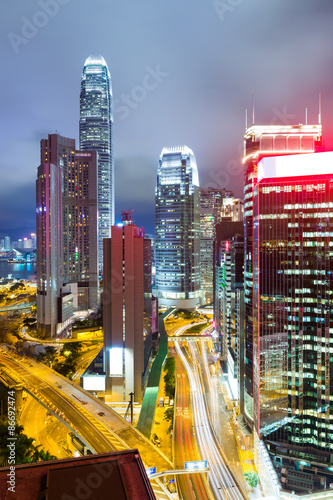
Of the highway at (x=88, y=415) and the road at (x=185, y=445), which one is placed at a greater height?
the highway at (x=88, y=415)

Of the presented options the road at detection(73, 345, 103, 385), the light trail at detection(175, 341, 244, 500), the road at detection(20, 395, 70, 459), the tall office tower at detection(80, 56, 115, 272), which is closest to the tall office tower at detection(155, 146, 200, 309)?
the road at detection(73, 345, 103, 385)

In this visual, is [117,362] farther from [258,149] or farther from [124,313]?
[258,149]

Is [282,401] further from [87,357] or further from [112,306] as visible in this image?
[87,357]

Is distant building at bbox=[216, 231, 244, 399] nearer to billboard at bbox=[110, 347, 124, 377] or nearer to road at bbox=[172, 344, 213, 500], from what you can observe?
road at bbox=[172, 344, 213, 500]

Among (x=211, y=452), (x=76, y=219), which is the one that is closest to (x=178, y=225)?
(x=76, y=219)

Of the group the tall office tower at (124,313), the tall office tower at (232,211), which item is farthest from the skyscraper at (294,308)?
the tall office tower at (232,211)

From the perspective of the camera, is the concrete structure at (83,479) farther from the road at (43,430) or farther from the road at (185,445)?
the road at (43,430)
